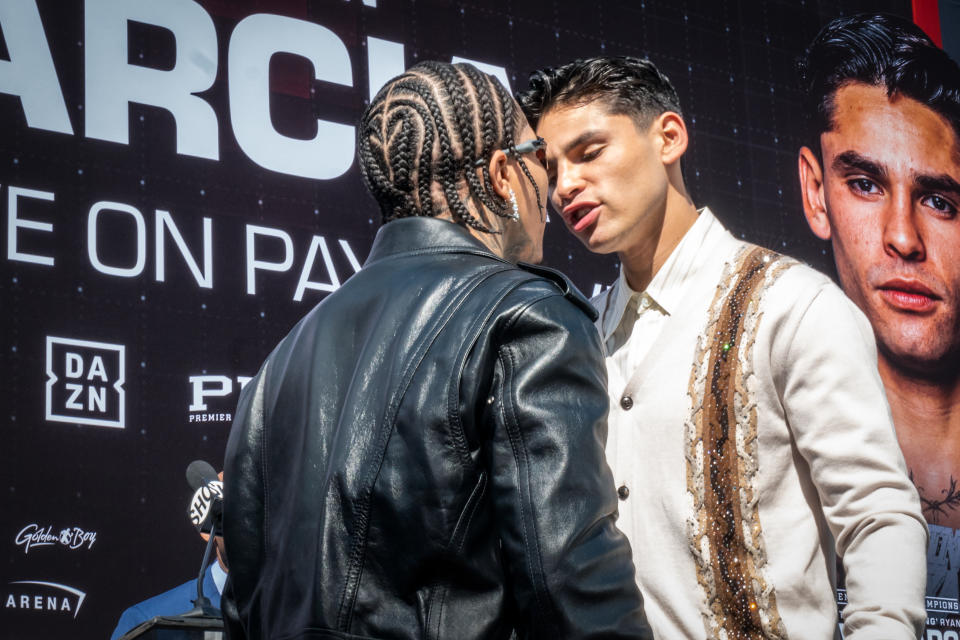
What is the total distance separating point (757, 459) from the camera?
5.65 feet

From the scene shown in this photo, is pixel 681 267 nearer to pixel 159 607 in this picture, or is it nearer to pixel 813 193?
pixel 159 607

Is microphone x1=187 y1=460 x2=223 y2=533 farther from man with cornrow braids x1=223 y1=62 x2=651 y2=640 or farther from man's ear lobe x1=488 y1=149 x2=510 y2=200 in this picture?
man's ear lobe x1=488 y1=149 x2=510 y2=200

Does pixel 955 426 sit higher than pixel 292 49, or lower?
lower

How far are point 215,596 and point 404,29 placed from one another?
2.19 meters

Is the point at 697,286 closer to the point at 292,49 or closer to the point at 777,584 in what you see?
the point at 777,584

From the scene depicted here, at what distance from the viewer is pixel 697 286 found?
1.94 meters

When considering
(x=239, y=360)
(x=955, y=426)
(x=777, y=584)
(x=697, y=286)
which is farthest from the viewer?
(x=955, y=426)

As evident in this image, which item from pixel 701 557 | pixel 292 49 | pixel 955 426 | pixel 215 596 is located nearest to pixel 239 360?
pixel 215 596

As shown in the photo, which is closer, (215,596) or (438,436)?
(438,436)

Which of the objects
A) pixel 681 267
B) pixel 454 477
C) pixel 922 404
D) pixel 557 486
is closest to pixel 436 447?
pixel 454 477

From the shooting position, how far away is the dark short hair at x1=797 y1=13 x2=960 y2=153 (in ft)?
17.3

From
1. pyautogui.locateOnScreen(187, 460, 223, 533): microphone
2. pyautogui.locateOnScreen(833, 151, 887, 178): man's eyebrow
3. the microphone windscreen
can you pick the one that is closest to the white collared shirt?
pyautogui.locateOnScreen(187, 460, 223, 533): microphone

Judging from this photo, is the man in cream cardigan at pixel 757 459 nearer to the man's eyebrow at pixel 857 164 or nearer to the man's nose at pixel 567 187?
the man's nose at pixel 567 187

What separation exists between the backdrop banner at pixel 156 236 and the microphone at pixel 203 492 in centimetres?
12
